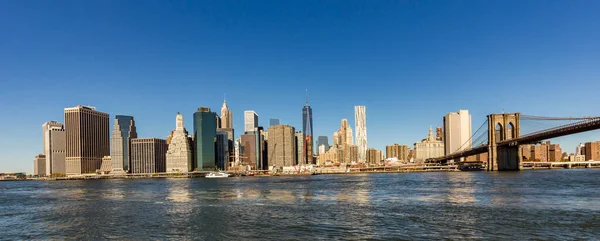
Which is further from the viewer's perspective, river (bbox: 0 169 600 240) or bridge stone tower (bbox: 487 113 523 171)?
bridge stone tower (bbox: 487 113 523 171)

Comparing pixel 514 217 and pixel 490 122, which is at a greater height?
pixel 490 122

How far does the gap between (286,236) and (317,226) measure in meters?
4.38

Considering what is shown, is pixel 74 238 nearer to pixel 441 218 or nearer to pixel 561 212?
pixel 441 218

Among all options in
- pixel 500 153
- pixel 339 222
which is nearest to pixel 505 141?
pixel 500 153

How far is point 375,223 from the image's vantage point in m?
35.2

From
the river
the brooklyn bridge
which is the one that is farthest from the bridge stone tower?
the river

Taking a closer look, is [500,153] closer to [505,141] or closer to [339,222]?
[505,141]

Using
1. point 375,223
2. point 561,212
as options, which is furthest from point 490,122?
point 375,223

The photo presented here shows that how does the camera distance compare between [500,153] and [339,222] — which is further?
[500,153]

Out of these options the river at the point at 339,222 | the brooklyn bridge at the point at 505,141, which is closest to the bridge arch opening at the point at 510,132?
the brooklyn bridge at the point at 505,141

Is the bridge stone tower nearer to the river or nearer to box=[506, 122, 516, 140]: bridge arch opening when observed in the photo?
box=[506, 122, 516, 140]: bridge arch opening

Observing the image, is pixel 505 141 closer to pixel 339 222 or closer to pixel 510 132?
pixel 510 132

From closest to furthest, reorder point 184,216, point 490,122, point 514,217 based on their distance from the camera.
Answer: point 514,217
point 184,216
point 490,122

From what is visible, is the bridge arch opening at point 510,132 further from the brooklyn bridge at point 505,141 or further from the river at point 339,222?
the river at point 339,222
